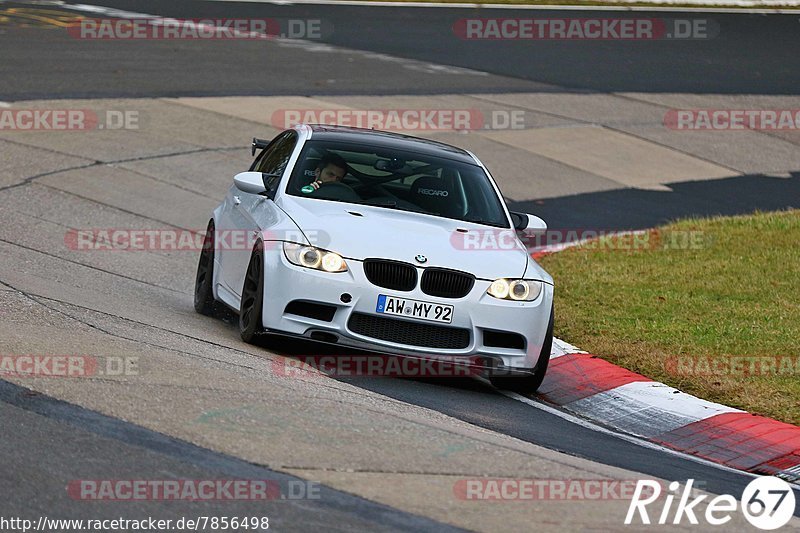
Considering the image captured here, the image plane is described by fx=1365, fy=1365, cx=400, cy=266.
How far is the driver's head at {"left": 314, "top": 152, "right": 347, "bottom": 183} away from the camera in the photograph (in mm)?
9836

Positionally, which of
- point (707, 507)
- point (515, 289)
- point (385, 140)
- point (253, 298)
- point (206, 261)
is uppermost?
point (385, 140)

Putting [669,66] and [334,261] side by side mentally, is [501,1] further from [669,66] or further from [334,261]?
[334,261]

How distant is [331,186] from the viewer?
384 inches

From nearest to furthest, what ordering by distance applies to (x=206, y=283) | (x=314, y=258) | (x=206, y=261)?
(x=314, y=258)
(x=206, y=283)
(x=206, y=261)

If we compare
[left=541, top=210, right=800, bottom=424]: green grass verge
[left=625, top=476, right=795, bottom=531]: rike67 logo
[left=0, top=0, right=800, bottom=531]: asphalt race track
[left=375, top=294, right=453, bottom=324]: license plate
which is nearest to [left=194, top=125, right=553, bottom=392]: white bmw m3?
[left=375, top=294, right=453, bottom=324]: license plate

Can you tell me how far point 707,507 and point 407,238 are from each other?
10.5ft

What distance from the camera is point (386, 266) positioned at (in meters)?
8.66

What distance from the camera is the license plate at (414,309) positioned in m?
8.56

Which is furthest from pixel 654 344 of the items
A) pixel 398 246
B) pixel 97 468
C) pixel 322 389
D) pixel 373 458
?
pixel 97 468

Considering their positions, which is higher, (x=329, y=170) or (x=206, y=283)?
(x=329, y=170)

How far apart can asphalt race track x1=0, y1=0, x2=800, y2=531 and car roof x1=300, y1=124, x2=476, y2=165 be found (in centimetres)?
169

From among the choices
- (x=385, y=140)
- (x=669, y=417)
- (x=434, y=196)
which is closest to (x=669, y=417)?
(x=669, y=417)

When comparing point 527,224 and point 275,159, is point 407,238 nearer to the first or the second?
point 527,224

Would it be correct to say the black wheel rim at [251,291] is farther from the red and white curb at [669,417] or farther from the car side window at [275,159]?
the red and white curb at [669,417]
